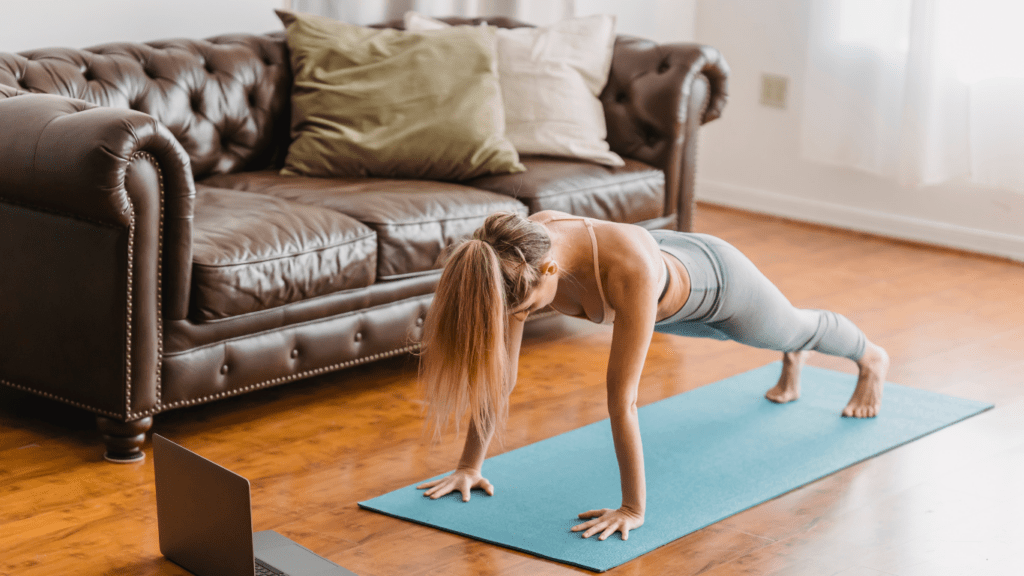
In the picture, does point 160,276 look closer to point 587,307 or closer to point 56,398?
point 56,398

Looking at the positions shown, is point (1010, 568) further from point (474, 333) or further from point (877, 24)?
point (877, 24)

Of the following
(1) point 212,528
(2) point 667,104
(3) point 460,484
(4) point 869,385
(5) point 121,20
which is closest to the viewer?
(1) point 212,528

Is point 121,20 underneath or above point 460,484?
above

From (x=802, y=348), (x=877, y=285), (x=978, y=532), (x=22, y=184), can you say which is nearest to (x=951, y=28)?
(x=877, y=285)

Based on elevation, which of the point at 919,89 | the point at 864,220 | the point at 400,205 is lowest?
the point at 864,220

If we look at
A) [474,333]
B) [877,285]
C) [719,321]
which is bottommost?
[877,285]

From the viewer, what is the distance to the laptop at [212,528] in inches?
66.2

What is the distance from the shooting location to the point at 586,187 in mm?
3127

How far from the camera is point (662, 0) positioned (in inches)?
194

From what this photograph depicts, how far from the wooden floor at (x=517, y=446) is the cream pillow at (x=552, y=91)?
0.53m

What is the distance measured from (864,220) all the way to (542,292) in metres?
3.05

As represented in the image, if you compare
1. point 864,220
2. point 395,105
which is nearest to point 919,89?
point 864,220

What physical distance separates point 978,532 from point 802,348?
0.60 meters

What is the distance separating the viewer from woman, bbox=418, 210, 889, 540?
179 centimetres
